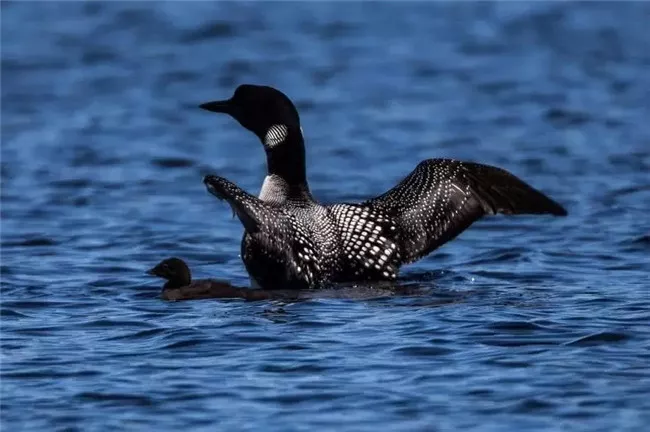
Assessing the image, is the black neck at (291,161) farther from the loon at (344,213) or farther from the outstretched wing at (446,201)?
the outstretched wing at (446,201)

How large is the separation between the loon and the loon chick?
19 cm

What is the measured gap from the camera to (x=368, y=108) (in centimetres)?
1789

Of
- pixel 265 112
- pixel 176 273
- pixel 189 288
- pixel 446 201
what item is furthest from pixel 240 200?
pixel 446 201

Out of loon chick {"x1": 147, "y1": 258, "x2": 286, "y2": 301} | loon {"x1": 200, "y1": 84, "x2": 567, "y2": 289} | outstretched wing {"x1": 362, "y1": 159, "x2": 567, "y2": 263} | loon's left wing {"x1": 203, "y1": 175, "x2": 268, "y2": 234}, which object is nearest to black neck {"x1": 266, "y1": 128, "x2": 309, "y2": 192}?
loon {"x1": 200, "y1": 84, "x2": 567, "y2": 289}

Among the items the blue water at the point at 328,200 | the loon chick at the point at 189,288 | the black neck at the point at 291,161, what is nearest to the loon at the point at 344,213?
the black neck at the point at 291,161

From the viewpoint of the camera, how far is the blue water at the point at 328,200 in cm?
689

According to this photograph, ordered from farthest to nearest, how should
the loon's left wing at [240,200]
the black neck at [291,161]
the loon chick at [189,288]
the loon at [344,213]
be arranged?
the black neck at [291,161]
the loon at [344,213]
the loon chick at [189,288]
the loon's left wing at [240,200]

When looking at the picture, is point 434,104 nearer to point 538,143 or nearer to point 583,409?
point 538,143

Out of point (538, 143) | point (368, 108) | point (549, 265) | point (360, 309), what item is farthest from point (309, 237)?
point (368, 108)

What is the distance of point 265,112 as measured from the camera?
977cm

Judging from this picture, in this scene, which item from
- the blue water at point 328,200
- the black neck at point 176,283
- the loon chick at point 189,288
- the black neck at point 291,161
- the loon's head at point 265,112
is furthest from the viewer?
the loon's head at point 265,112

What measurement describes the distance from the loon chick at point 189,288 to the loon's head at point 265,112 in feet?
3.06

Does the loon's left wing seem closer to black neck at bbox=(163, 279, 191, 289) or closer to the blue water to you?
the blue water

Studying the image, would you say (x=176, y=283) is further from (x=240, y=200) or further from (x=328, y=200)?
(x=328, y=200)
